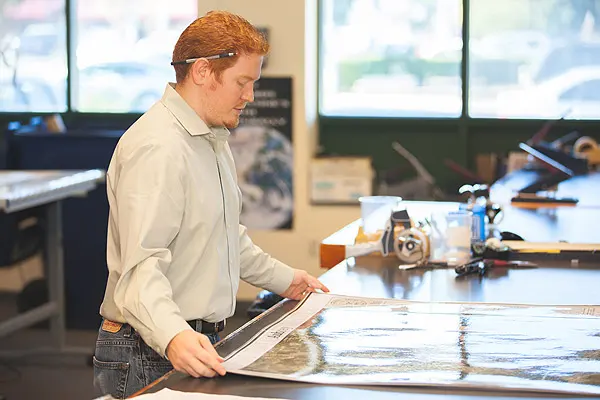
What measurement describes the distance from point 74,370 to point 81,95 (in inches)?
93.2

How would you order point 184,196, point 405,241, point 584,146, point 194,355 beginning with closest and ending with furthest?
point 194,355
point 184,196
point 405,241
point 584,146

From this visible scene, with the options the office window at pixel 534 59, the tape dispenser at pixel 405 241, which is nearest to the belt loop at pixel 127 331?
the tape dispenser at pixel 405 241

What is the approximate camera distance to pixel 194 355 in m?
1.71

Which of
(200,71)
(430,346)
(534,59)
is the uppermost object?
(534,59)

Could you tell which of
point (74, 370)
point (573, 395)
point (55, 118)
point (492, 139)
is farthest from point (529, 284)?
point (55, 118)

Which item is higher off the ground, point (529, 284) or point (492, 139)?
point (492, 139)

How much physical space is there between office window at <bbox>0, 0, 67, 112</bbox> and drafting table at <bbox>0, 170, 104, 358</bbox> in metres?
1.51

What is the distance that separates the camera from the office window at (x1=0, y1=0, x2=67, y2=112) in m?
6.85

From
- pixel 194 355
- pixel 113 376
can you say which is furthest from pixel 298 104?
pixel 194 355

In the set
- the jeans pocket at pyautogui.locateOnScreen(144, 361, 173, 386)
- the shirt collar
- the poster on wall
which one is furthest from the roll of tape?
the jeans pocket at pyautogui.locateOnScreen(144, 361, 173, 386)

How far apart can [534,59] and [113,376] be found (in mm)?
4749

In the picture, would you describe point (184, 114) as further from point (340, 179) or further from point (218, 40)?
point (340, 179)

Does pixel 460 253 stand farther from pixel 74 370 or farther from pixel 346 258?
pixel 74 370

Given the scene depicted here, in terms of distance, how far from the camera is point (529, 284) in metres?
2.55
